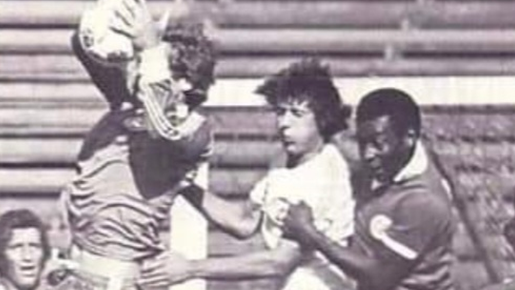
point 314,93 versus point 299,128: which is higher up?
point 314,93

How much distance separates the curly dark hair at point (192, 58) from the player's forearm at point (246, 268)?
1.56 ft

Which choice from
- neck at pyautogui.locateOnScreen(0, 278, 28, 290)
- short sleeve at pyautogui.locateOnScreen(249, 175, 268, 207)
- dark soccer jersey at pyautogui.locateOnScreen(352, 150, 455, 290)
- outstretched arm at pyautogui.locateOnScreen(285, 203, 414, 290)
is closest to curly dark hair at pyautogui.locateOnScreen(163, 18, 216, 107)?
short sleeve at pyautogui.locateOnScreen(249, 175, 268, 207)

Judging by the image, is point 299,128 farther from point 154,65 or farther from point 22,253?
point 22,253

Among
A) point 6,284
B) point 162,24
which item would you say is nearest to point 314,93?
point 162,24

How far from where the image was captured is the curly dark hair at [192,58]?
995cm

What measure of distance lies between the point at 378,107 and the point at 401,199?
0.33 meters

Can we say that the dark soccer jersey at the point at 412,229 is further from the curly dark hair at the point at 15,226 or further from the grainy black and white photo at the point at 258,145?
the curly dark hair at the point at 15,226

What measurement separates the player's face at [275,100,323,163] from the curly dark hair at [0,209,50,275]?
32.6 inches

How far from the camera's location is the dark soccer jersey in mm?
9867

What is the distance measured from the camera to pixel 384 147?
10000 mm

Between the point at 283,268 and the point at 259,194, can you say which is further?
the point at 259,194

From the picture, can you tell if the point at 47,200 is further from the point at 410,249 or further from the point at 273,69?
the point at 410,249

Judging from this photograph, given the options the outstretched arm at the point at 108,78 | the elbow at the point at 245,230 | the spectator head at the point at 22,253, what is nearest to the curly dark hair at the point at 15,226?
the spectator head at the point at 22,253

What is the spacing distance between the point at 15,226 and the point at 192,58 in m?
0.84
